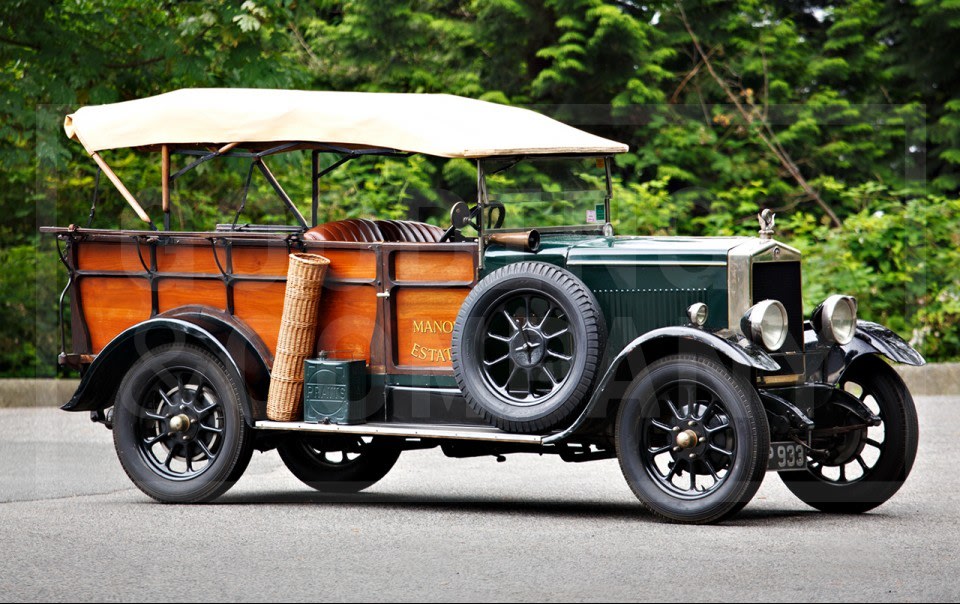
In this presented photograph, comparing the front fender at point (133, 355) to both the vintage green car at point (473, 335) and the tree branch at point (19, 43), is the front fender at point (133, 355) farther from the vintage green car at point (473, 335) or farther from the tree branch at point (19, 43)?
the tree branch at point (19, 43)

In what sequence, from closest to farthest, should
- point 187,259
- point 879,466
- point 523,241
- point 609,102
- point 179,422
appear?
point 523,241 < point 879,466 < point 179,422 < point 187,259 < point 609,102

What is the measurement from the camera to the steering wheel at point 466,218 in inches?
336

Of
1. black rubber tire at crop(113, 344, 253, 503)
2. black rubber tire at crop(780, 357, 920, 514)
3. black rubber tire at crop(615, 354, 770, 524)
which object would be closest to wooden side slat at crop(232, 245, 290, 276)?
black rubber tire at crop(113, 344, 253, 503)

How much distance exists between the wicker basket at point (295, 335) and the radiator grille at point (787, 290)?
2572 mm

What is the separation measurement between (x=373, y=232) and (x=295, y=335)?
0.88 meters

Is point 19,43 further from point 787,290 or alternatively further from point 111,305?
point 787,290

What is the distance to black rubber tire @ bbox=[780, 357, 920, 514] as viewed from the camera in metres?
8.38

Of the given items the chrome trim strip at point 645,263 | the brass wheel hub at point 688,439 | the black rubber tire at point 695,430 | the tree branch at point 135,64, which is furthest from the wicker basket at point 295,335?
the tree branch at point 135,64

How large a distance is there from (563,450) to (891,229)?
8.89 m

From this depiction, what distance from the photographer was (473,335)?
810 centimetres

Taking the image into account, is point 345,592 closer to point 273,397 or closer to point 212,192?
point 273,397

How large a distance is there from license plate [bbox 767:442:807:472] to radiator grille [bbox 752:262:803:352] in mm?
701

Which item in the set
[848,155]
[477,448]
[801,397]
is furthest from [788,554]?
[848,155]

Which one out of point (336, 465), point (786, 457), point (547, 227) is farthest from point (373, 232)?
point (786, 457)
